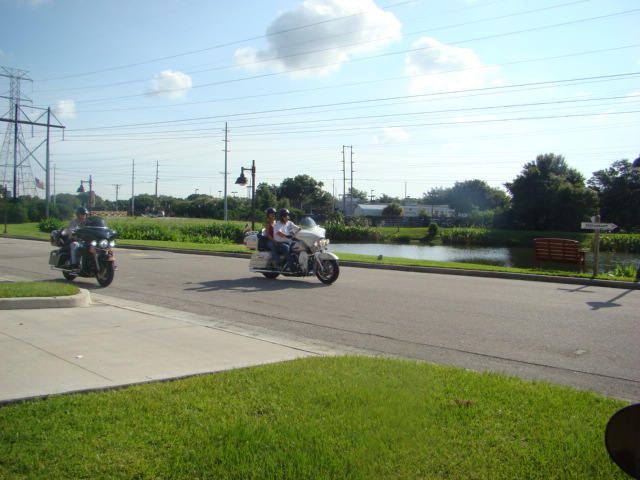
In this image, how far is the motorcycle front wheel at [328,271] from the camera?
13.3m

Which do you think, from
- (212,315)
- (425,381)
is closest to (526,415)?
(425,381)

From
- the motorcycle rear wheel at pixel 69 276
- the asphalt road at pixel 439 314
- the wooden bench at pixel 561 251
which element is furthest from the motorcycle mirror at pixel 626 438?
the wooden bench at pixel 561 251

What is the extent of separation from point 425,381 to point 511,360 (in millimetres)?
1946

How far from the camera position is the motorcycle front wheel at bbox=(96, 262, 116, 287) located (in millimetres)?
12648

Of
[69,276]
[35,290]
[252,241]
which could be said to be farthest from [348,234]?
[35,290]

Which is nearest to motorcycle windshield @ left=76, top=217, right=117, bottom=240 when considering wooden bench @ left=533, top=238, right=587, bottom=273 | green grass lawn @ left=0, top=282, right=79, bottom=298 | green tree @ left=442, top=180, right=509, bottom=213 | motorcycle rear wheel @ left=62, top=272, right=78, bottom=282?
motorcycle rear wheel @ left=62, top=272, right=78, bottom=282

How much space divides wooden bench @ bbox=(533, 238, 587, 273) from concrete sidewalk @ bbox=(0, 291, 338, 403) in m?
13.1

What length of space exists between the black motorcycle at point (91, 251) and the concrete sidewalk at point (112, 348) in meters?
3.54

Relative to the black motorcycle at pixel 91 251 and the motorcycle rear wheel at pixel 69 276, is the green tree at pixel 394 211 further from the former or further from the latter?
the black motorcycle at pixel 91 251

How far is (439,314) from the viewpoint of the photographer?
9.38m

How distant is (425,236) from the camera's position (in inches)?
2323

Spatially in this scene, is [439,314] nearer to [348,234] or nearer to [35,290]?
[35,290]

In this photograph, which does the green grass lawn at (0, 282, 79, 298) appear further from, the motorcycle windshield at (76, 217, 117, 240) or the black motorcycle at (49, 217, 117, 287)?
the motorcycle windshield at (76, 217, 117, 240)

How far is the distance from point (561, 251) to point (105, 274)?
1392 cm
